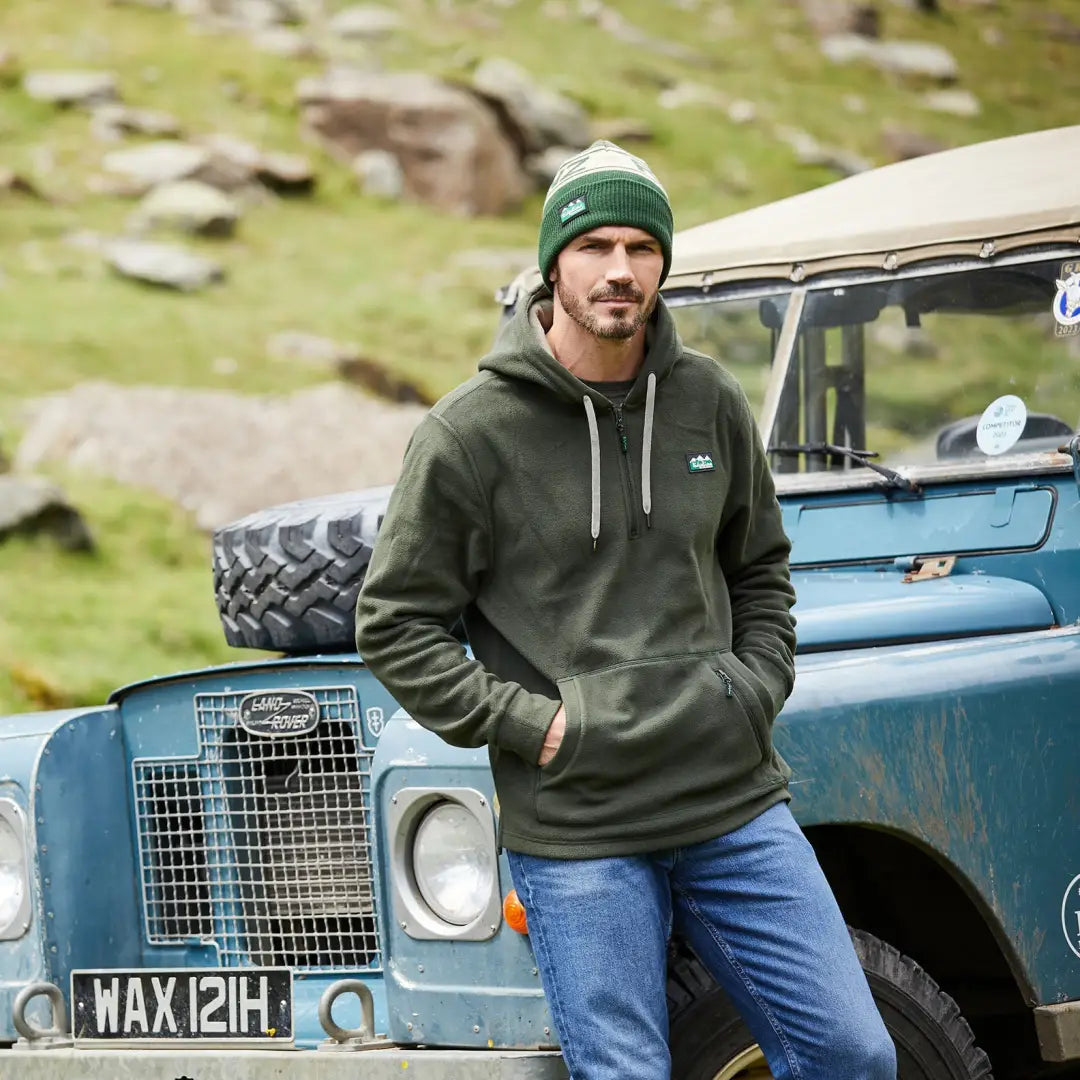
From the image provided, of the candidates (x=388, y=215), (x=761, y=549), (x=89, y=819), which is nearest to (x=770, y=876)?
(x=761, y=549)

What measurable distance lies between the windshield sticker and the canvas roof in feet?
0.25

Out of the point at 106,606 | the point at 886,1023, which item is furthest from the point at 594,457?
the point at 106,606

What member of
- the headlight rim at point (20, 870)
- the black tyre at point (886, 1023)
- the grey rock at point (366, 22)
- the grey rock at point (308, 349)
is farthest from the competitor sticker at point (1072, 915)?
the grey rock at point (366, 22)

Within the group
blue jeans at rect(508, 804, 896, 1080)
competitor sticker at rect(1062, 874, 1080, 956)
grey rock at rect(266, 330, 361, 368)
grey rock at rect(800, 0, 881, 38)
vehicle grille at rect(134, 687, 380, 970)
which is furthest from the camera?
grey rock at rect(800, 0, 881, 38)

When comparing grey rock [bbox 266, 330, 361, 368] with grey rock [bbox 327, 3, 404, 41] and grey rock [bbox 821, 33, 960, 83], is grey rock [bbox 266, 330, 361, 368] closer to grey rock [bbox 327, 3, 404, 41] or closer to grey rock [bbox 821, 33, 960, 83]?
grey rock [bbox 327, 3, 404, 41]

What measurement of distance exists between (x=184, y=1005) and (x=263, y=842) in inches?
23.1

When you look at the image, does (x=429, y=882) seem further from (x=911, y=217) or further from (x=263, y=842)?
(x=911, y=217)

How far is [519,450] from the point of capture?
8.56 feet

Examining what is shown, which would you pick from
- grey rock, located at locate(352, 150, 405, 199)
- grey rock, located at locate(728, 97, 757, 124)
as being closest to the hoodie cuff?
grey rock, located at locate(352, 150, 405, 199)

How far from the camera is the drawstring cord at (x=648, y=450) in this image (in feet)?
8.57

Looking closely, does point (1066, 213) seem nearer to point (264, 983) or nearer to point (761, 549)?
point (761, 549)

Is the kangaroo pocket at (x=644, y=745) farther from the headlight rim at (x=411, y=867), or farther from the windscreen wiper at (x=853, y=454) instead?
the windscreen wiper at (x=853, y=454)

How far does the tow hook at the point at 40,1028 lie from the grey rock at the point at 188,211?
50.9ft

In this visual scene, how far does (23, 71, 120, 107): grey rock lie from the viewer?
19766mm
